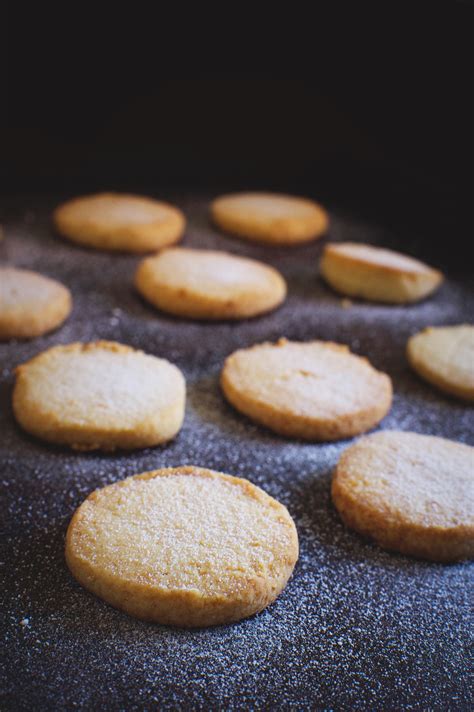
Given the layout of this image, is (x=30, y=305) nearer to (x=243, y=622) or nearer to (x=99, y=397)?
(x=99, y=397)

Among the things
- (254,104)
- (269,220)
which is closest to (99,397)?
(269,220)

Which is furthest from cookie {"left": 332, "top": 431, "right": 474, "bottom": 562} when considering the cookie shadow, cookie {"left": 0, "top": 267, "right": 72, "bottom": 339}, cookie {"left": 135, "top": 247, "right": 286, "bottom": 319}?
cookie {"left": 0, "top": 267, "right": 72, "bottom": 339}

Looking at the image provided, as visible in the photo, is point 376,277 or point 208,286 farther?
point 376,277

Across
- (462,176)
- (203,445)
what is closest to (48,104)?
(462,176)

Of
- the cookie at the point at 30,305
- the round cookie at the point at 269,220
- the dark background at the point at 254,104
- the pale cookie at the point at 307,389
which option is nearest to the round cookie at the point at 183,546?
the pale cookie at the point at 307,389

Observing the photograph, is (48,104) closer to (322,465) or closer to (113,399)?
(113,399)

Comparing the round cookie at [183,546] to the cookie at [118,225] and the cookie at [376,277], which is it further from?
the cookie at [118,225]
